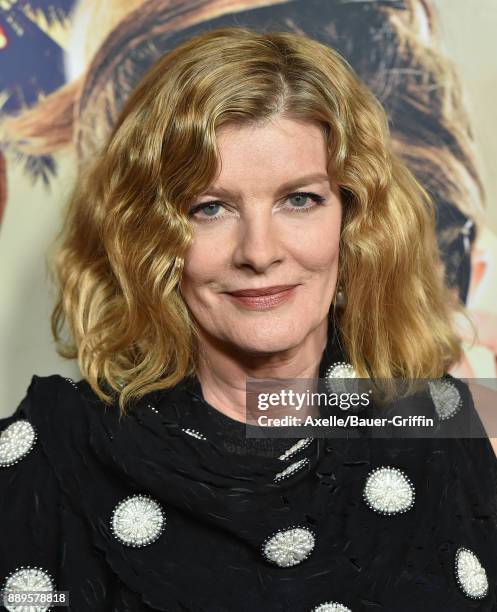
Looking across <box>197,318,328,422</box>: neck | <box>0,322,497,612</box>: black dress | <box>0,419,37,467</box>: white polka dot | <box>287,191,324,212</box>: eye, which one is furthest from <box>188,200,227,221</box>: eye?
<box>0,419,37,467</box>: white polka dot

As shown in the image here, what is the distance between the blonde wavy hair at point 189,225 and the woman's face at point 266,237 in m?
0.03

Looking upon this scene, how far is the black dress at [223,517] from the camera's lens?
4.68 feet

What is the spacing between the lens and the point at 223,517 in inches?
56.4

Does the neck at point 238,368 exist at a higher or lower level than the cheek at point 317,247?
lower

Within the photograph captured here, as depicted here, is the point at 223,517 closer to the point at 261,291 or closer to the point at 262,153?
the point at 261,291

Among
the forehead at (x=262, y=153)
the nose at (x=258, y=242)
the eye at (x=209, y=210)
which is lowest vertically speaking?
the nose at (x=258, y=242)

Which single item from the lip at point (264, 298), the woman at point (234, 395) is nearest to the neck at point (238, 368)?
the woman at point (234, 395)

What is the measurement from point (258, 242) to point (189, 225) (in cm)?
13

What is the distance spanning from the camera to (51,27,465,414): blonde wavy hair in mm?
1435

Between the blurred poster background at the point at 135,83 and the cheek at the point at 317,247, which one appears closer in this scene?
the cheek at the point at 317,247

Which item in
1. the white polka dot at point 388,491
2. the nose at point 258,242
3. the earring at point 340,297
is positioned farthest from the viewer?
the earring at point 340,297

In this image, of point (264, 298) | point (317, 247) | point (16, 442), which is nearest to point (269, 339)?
point (264, 298)

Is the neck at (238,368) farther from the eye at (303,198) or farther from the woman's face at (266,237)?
the eye at (303,198)

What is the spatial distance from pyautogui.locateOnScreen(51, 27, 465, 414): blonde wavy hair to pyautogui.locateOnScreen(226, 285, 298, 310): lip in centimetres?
12
